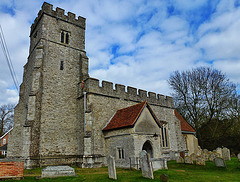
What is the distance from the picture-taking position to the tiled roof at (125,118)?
47.9 feet

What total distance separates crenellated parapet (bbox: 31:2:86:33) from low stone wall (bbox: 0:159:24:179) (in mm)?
14991

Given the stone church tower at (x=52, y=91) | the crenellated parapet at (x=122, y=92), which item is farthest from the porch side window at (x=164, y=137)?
the stone church tower at (x=52, y=91)

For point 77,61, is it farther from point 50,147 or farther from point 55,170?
point 55,170

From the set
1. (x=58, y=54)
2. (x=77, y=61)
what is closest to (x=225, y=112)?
(x=77, y=61)

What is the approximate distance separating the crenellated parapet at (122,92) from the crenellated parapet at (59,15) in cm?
771

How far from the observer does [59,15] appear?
19.6 m

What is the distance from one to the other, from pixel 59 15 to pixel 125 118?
12849mm

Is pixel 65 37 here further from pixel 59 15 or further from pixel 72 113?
pixel 72 113

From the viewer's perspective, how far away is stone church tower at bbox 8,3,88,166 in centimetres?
1536

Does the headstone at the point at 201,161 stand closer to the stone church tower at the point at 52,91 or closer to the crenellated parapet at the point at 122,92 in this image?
the crenellated parapet at the point at 122,92

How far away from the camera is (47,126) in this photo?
15938mm

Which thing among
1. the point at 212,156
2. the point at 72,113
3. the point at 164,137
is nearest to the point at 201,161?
the point at 212,156

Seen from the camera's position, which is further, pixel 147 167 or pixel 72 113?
pixel 72 113

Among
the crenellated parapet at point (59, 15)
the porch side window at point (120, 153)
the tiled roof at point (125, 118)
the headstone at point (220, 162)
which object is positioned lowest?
the headstone at point (220, 162)
